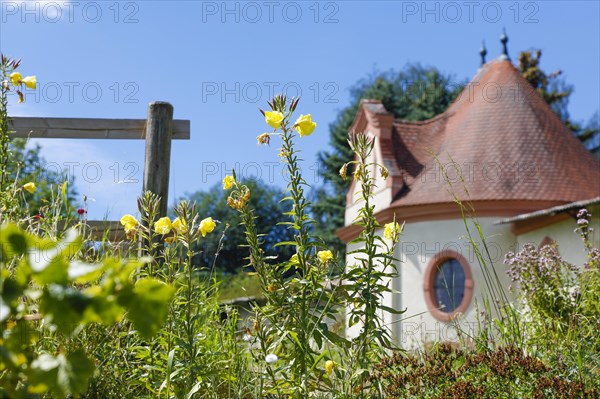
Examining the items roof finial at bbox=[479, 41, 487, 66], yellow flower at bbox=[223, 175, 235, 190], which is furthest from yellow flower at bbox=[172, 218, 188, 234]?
roof finial at bbox=[479, 41, 487, 66]

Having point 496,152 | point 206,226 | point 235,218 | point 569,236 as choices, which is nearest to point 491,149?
point 496,152

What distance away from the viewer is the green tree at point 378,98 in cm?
3291

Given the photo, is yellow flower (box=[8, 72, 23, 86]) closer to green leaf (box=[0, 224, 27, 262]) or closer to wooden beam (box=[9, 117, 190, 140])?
wooden beam (box=[9, 117, 190, 140])

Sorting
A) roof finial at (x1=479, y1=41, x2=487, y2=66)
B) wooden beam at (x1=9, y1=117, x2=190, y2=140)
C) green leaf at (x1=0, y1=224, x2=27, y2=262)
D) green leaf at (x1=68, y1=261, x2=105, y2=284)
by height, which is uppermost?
roof finial at (x1=479, y1=41, x2=487, y2=66)

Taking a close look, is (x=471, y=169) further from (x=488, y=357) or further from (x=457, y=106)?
(x=488, y=357)

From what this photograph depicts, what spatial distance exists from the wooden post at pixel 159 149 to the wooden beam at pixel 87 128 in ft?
0.55

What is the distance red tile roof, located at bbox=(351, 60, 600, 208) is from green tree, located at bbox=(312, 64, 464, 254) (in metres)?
9.52

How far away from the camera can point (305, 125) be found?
3660mm

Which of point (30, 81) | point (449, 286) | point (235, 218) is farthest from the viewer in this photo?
point (235, 218)

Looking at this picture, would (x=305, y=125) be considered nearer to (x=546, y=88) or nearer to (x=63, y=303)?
(x=63, y=303)

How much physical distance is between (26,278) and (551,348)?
4515 millimetres

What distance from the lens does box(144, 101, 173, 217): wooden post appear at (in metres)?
6.17

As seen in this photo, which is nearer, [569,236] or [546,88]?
[569,236]

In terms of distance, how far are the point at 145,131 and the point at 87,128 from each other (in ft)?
1.92
